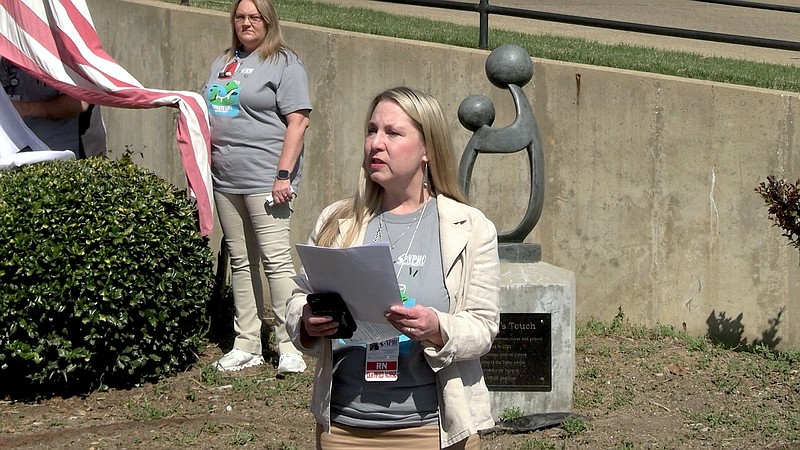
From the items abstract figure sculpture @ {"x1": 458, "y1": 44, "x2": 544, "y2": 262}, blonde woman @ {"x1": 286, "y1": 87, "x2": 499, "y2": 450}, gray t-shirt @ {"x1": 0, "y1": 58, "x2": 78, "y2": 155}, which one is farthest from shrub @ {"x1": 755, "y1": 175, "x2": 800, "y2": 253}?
gray t-shirt @ {"x1": 0, "y1": 58, "x2": 78, "y2": 155}

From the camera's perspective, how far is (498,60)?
6059 millimetres

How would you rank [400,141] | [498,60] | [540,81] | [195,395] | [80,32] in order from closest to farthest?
1. [400,141]
2. [498,60]
3. [195,395]
4. [80,32]
5. [540,81]

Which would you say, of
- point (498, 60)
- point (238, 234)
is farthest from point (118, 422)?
point (498, 60)

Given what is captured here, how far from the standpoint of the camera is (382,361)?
3.54 meters

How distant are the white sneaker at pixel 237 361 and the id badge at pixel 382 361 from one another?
366 cm

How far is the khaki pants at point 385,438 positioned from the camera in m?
3.55

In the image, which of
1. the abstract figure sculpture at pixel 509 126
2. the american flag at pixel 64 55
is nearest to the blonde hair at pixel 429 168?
the abstract figure sculpture at pixel 509 126

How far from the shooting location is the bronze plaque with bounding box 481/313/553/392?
19.9 feet

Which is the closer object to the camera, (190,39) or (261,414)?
(261,414)

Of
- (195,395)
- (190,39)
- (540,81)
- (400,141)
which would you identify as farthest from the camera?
(190,39)

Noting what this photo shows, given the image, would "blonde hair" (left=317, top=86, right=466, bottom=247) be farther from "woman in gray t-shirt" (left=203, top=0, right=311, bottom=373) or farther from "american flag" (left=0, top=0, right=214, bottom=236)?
"american flag" (left=0, top=0, right=214, bottom=236)

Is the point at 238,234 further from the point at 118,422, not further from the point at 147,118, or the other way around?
the point at 147,118

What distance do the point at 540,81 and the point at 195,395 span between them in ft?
9.50

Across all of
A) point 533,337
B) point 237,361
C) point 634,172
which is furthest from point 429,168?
point 634,172
